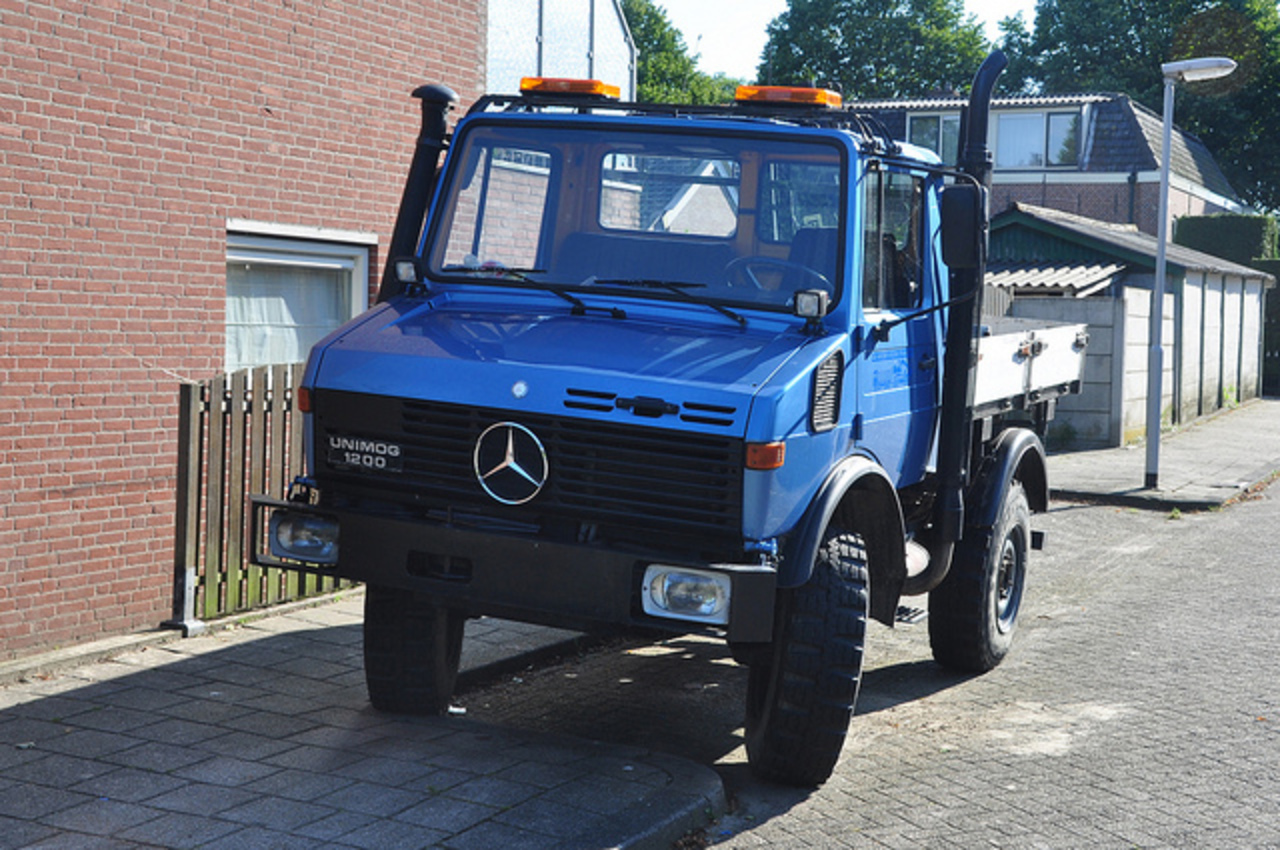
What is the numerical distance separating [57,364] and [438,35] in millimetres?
4059

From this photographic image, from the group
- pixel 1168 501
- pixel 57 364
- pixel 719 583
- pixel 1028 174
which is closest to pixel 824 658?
pixel 719 583

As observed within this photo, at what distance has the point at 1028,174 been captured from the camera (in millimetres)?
40125

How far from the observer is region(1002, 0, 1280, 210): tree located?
2041 inches

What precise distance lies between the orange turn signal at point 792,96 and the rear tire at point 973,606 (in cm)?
254

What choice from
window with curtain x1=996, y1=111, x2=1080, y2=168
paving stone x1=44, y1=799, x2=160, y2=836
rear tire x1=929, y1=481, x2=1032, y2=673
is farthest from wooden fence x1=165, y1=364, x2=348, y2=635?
window with curtain x1=996, y1=111, x2=1080, y2=168

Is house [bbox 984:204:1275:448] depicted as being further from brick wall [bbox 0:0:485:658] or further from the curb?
the curb

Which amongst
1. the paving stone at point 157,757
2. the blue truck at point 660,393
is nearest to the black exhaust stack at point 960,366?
the blue truck at point 660,393

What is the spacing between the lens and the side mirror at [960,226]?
19.3 feet

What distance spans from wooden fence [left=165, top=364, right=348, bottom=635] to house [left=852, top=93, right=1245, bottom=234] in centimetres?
3256

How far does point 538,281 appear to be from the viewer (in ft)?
19.3

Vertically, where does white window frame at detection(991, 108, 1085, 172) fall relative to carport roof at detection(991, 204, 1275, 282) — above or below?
above

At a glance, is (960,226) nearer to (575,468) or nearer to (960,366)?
(960,366)

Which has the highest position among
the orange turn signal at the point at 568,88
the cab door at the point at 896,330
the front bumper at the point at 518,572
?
the orange turn signal at the point at 568,88

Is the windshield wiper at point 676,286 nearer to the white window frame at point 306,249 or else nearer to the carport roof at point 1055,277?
the white window frame at point 306,249
